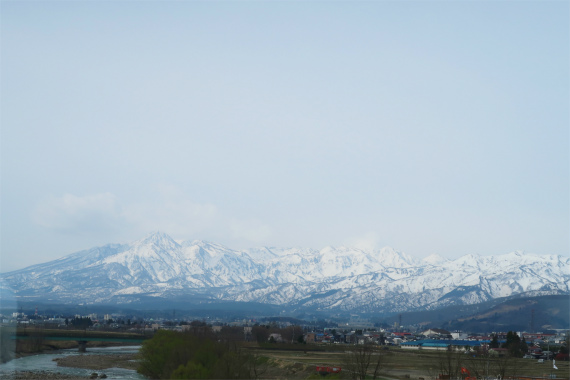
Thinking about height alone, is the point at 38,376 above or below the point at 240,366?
below

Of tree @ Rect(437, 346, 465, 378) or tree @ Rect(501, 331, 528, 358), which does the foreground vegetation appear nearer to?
tree @ Rect(437, 346, 465, 378)

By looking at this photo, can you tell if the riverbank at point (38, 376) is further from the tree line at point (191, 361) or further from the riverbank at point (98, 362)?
the riverbank at point (98, 362)

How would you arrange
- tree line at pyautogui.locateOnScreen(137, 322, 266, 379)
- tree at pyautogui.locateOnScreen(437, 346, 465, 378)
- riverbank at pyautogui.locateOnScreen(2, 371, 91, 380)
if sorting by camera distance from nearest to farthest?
tree line at pyautogui.locateOnScreen(137, 322, 266, 379) < tree at pyautogui.locateOnScreen(437, 346, 465, 378) < riverbank at pyautogui.locateOnScreen(2, 371, 91, 380)

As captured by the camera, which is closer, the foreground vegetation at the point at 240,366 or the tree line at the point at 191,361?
the tree line at the point at 191,361

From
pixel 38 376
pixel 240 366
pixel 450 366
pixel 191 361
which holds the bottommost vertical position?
pixel 38 376

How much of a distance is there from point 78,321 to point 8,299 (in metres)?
162

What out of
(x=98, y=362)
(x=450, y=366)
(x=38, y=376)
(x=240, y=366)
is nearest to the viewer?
(x=240, y=366)

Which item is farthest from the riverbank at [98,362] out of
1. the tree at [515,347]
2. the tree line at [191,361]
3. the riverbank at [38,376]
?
the tree at [515,347]

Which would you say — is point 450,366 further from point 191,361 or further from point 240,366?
point 191,361

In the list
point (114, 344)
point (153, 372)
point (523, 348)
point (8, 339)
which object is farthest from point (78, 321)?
point (8, 339)

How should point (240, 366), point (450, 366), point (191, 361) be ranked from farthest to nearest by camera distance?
point (450, 366), point (240, 366), point (191, 361)

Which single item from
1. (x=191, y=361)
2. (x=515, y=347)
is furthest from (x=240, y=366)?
(x=515, y=347)

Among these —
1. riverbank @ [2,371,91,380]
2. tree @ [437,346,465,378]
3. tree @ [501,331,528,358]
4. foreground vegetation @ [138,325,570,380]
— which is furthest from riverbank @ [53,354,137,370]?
tree @ [501,331,528,358]

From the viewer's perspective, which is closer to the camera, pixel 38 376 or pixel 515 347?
pixel 38 376
